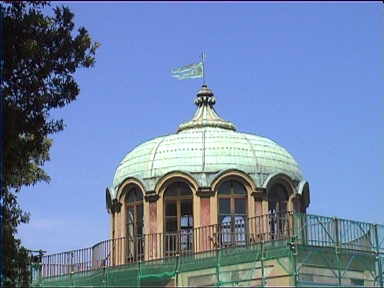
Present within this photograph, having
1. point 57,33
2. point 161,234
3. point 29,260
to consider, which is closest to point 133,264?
point 161,234

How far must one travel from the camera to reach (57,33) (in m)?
23.7

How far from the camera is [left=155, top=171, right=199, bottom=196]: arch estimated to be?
30.6 m

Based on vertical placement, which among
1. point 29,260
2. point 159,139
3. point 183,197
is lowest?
point 29,260

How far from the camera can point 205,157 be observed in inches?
1222

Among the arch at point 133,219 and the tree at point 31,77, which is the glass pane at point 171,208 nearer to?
the arch at point 133,219

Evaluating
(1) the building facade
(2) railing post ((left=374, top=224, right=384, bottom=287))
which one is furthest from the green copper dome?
(2) railing post ((left=374, top=224, right=384, bottom=287))

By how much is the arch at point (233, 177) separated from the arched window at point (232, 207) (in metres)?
0.18

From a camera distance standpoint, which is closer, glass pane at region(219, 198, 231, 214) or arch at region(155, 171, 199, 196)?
glass pane at region(219, 198, 231, 214)

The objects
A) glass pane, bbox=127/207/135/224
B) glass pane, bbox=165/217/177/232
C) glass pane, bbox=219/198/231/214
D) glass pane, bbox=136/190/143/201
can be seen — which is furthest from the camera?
glass pane, bbox=127/207/135/224

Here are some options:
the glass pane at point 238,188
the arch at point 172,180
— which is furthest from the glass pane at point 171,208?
the glass pane at point 238,188

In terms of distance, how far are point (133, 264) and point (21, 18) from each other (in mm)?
9416

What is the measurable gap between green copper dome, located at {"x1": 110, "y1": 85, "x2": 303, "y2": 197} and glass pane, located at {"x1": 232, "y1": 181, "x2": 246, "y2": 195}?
493 mm

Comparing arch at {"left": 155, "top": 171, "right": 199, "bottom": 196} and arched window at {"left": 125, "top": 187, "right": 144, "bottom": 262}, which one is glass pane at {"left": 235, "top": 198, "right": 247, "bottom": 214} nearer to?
arch at {"left": 155, "top": 171, "right": 199, "bottom": 196}

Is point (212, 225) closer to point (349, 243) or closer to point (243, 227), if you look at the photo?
point (243, 227)
